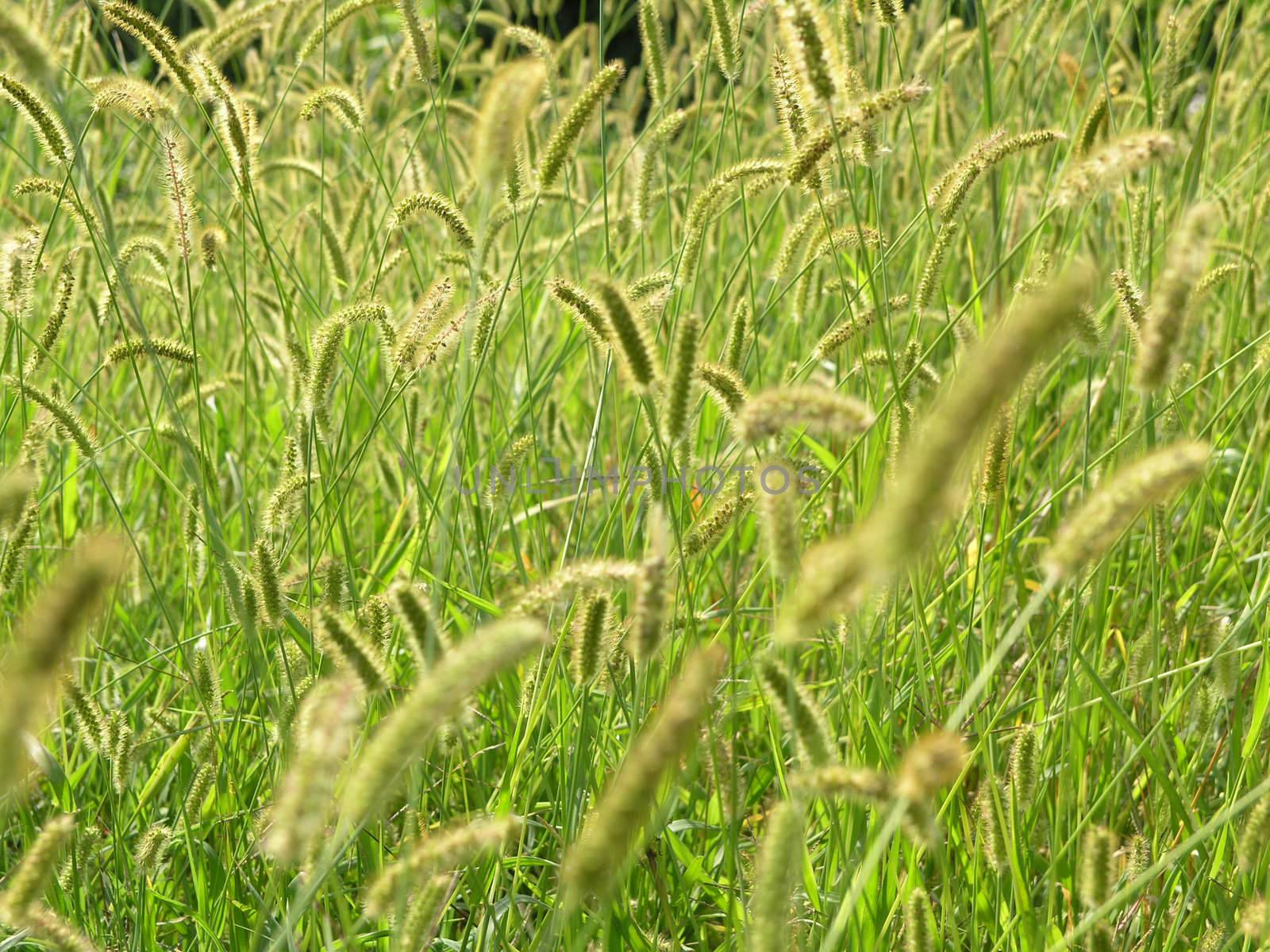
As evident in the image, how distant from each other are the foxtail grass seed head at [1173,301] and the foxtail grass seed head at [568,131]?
83 centimetres

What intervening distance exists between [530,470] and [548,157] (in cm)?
113

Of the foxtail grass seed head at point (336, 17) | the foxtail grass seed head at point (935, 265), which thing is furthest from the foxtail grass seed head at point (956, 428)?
the foxtail grass seed head at point (336, 17)

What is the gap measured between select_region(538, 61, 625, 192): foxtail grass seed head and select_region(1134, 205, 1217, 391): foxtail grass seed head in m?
0.83

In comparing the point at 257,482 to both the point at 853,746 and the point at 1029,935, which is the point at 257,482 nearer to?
the point at 853,746

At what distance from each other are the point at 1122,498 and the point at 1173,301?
8.9 inches

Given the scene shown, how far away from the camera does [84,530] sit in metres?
2.70

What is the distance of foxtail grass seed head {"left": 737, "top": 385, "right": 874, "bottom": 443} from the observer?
101 cm

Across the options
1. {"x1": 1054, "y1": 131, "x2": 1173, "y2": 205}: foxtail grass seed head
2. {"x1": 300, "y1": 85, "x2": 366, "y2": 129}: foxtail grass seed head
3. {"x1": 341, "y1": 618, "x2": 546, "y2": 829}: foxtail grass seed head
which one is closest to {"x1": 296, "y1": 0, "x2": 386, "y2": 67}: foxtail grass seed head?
{"x1": 300, "y1": 85, "x2": 366, "y2": 129}: foxtail grass seed head

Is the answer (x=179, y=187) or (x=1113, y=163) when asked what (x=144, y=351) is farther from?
(x=1113, y=163)

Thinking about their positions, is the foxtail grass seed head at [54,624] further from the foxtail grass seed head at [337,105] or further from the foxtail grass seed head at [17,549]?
the foxtail grass seed head at [337,105]

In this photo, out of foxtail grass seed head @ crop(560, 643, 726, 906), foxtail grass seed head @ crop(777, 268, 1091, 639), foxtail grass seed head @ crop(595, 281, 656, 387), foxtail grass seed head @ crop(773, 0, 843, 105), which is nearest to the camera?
foxtail grass seed head @ crop(777, 268, 1091, 639)

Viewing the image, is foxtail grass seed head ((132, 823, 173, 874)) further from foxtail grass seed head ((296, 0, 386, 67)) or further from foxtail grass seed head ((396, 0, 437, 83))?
foxtail grass seed head ((296, 0, 386, 67))

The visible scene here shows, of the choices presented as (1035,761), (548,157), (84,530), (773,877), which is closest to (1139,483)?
(773,877)

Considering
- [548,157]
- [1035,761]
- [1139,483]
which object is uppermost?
[548,157]
